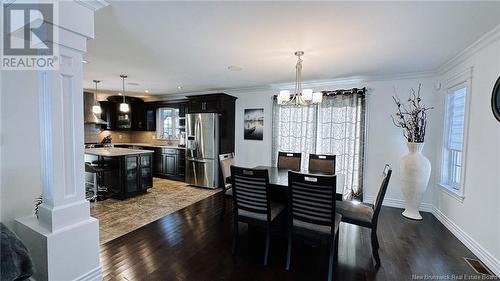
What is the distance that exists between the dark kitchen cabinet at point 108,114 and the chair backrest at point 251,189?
6.19 meters

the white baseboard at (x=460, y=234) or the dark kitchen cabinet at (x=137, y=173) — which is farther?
the dark kitchen cabinet at (x=137, y=173)

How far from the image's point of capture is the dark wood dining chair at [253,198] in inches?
91.8

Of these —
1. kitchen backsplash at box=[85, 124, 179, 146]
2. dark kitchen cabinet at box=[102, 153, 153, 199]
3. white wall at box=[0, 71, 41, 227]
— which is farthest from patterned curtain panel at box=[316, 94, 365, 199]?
kitchen backsplash at box=[85, 124, 179, 146]

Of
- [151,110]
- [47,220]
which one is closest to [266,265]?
[47,220]

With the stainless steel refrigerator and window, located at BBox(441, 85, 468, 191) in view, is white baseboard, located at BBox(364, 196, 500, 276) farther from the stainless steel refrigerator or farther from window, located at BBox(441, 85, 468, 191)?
the stainless steel refrigerator

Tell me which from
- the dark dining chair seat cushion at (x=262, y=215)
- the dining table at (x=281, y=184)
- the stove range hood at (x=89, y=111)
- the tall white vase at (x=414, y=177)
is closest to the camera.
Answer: the dark dining chair seat cushion at (x=262, y=215)

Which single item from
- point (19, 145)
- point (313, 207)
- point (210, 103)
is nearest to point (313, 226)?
point (313, 207)

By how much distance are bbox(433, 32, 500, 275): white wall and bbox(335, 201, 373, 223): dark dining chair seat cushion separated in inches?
46.3

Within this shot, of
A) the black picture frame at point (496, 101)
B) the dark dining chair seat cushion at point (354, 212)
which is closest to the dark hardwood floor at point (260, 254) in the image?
the dark dining chair seat cushion at point (354, 212)

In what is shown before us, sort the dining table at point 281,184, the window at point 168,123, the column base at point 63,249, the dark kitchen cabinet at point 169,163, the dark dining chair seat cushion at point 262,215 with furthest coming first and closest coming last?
the window at point 168,123 < the dark kitchen cabinet at point 169,163 < the dining table at point 281,184 < the dark dining chair seat cushion at point 262,215 < the column base at point 63,249

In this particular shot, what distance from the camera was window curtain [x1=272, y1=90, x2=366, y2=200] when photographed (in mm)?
4320

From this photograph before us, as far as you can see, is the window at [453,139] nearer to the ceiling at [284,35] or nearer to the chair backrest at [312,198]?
the ceiling at [284,35]

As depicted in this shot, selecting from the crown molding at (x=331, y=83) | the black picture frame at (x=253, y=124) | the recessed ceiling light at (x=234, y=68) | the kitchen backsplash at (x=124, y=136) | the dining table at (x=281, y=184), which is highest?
the recessed ceiling light at (x=234, y=68)

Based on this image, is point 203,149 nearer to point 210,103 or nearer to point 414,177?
point 210,103
